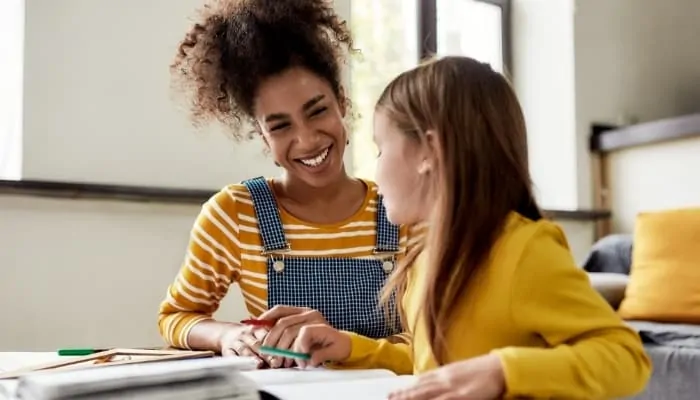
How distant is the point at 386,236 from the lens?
1232mm

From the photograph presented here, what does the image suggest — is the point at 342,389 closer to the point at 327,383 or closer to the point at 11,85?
the point at 327,383

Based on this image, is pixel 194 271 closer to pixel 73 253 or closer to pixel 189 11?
pixel 73 253

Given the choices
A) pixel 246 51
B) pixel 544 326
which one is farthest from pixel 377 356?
pixel 246 51

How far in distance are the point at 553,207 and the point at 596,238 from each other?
8.4 inches

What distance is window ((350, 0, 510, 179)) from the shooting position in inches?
108

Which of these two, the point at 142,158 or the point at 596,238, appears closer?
the point at 142,158

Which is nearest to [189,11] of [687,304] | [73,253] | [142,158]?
[142,158]

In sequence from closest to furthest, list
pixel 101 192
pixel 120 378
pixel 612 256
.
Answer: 1. pixel 120 378
2. pixel 101 192
3. pixel 612 256

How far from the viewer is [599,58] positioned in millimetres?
3320

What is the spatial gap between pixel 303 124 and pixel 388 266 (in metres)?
0.24

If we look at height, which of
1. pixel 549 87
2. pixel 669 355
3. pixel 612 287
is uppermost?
pixel 549 87

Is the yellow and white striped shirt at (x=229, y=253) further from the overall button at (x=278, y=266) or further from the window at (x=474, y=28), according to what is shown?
the window at (x=474, y=28)

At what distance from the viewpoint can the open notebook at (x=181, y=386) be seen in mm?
563

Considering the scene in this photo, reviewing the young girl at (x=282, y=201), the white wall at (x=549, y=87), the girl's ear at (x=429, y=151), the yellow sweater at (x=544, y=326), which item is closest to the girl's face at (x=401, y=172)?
the girl's ear at (x=429, y=151)
